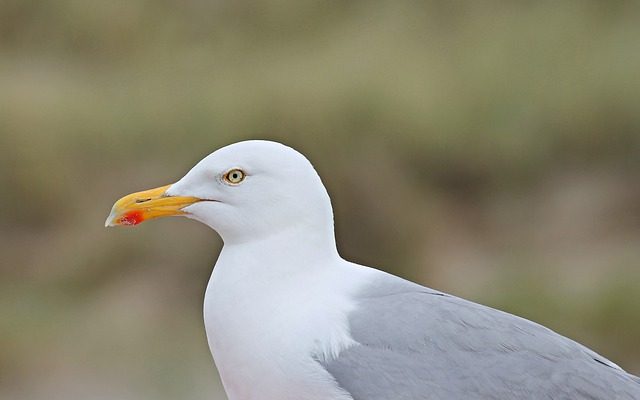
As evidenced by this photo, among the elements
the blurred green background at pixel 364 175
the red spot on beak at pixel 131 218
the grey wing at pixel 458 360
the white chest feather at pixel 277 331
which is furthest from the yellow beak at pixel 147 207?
the blurred green background at pixel 364 175

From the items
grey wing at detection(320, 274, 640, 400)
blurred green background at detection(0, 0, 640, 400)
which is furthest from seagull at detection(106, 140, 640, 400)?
blurred green background at detection(0, 0, 640, 400)

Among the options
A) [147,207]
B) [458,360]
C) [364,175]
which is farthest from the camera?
[364,175]

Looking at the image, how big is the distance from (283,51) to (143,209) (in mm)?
3907

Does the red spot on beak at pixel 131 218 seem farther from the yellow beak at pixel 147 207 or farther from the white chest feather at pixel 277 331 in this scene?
the white chest feather at pixel 277 331

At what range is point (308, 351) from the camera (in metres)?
2.01

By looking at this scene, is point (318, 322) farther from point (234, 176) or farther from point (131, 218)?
point (131, 218)

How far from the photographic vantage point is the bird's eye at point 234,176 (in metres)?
2.11

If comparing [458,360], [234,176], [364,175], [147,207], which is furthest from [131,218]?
[364,175]

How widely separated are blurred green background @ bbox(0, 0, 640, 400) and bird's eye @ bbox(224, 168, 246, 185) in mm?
2669

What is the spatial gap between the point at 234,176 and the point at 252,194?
5 cm

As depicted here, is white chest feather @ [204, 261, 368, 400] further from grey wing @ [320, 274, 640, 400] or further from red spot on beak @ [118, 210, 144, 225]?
red spot on beak @ [118, 210, 144, 225]

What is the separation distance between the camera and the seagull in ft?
6.57

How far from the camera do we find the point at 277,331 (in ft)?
6.64

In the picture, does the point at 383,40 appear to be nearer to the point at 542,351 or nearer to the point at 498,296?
the point at 498,296
